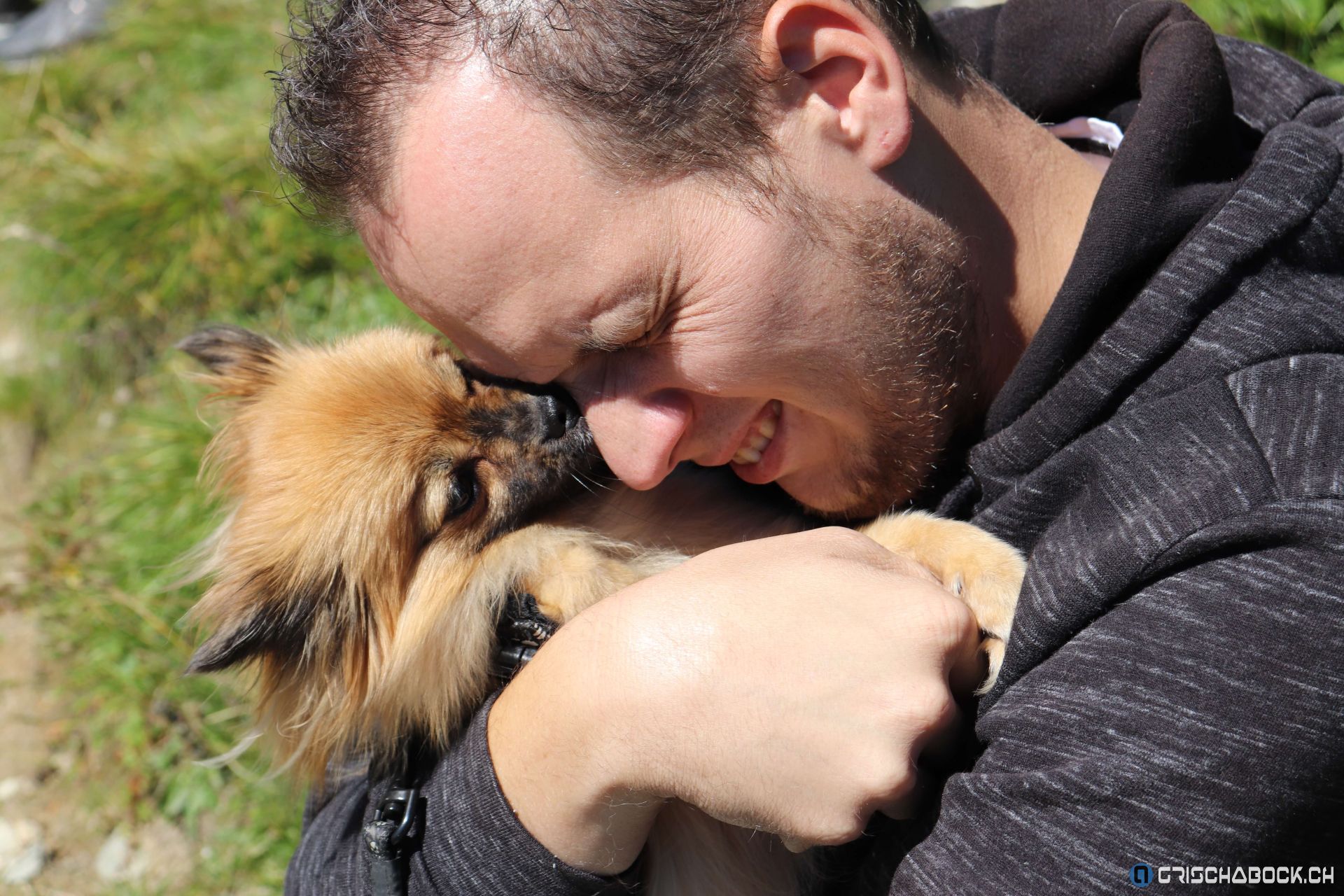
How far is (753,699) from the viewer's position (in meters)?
1.32

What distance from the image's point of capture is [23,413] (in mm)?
3971

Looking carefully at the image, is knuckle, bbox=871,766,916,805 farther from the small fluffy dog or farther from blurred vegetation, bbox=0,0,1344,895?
blurred vegetation, bbox=0,0,1344,895

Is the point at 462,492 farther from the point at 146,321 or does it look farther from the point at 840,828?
the point at 146,321

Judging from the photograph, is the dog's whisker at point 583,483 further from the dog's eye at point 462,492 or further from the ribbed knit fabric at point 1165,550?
the ribbed knit fabric at point 1165,550

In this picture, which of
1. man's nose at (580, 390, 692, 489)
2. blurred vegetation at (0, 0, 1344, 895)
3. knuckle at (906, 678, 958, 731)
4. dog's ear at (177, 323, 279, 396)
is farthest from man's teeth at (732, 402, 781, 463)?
blurred vegetation at (0, 0, 1344, 895)

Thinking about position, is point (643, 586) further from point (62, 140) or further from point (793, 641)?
point (62, 140)

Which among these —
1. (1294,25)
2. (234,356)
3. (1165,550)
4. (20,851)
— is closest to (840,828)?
(1165,550)

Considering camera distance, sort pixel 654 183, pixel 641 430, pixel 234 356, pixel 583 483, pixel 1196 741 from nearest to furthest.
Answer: pixel 1196 741 → pixel 654 183 → pixel 641 430 → pixel 583 483 → pixel 234 356

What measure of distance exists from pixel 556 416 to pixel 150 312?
267 cm

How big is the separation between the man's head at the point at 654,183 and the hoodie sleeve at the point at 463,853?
2.28ft

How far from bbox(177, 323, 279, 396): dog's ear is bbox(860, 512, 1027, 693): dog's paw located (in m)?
1.55

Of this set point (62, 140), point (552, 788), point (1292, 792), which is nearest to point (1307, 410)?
point (1292, 792)

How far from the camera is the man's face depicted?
144cm

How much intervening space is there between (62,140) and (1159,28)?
4475mm
